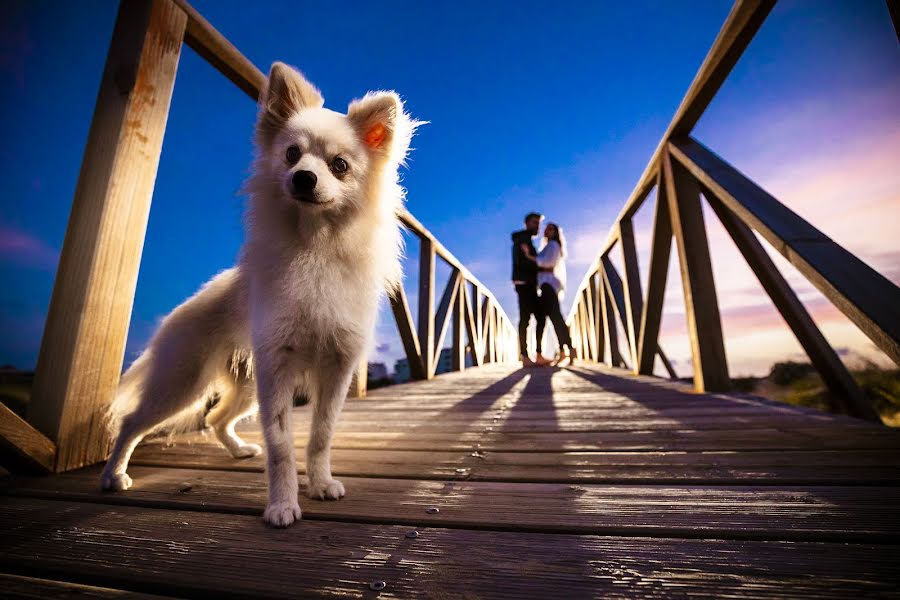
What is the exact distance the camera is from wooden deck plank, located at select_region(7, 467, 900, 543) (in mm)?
777

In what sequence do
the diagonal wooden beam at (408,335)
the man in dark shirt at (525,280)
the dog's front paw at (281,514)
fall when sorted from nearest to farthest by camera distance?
the dog's front paw at (281,514), the diagonal wooden beam at (408,335), the man in dark shirt at (525,280)

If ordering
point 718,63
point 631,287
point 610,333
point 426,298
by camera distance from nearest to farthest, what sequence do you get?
point 718,63
point 631,287
point 426,298
point 610,333

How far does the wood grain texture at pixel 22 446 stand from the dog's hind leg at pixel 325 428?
874 mm

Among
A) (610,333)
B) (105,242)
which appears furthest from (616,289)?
(105,242)

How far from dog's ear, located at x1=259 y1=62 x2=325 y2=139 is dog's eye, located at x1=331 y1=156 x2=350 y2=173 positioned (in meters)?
0.26

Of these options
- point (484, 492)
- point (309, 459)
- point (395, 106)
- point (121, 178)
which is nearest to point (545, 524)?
point (484, 492)

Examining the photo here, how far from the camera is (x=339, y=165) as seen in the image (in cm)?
125

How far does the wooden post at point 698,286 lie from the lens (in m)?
2.40

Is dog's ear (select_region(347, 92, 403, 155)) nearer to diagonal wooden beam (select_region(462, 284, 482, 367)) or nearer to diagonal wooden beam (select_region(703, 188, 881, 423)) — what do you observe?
diagonal wooden beam (select_region(703, 188, 881, 423))

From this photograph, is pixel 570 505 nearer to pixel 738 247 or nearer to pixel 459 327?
pixel 738 247

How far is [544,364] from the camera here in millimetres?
5805

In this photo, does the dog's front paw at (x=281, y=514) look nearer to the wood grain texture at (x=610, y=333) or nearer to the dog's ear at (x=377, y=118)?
the dog's ear at (x=377, y=118)

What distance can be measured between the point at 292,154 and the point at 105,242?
0.77 meters

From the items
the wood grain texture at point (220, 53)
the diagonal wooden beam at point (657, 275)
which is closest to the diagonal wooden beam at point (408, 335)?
the wood grain texture at point (220, 53)
